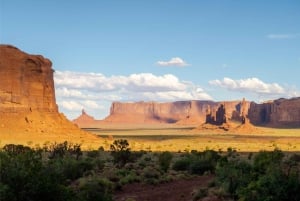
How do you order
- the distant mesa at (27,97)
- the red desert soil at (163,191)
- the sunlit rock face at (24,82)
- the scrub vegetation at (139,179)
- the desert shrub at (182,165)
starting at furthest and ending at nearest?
the sunlit rock face at (24,82) → the distant mesa at (27,97) → the desert shrub at (182,165) → the red desert soil at (163,191) → the scrub vegetation at (139,179)

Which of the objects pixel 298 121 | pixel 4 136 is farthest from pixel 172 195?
pixel 298 121

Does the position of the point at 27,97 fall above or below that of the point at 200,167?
above

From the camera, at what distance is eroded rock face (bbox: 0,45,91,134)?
75.4 meters

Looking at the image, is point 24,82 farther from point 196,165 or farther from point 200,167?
point 200,167

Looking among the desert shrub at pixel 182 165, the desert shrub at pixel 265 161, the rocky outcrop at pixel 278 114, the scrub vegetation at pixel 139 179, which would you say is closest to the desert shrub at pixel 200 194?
the scrub vegetation at pixel 139 179

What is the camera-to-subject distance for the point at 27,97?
80.7 metres

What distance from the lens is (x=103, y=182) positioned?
20.7 meters

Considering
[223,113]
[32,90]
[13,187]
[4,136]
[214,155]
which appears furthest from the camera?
[223,113]

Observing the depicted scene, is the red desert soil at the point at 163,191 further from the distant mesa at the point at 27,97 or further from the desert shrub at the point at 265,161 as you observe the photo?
the distant mesa at the point at 27,97

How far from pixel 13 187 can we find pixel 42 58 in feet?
246

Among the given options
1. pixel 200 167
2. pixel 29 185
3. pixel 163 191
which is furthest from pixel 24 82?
pixel 29 185

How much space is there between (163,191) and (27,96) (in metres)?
62.6

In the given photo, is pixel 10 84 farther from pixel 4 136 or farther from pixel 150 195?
pixel 150 195

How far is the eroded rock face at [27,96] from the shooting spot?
2970 inches
